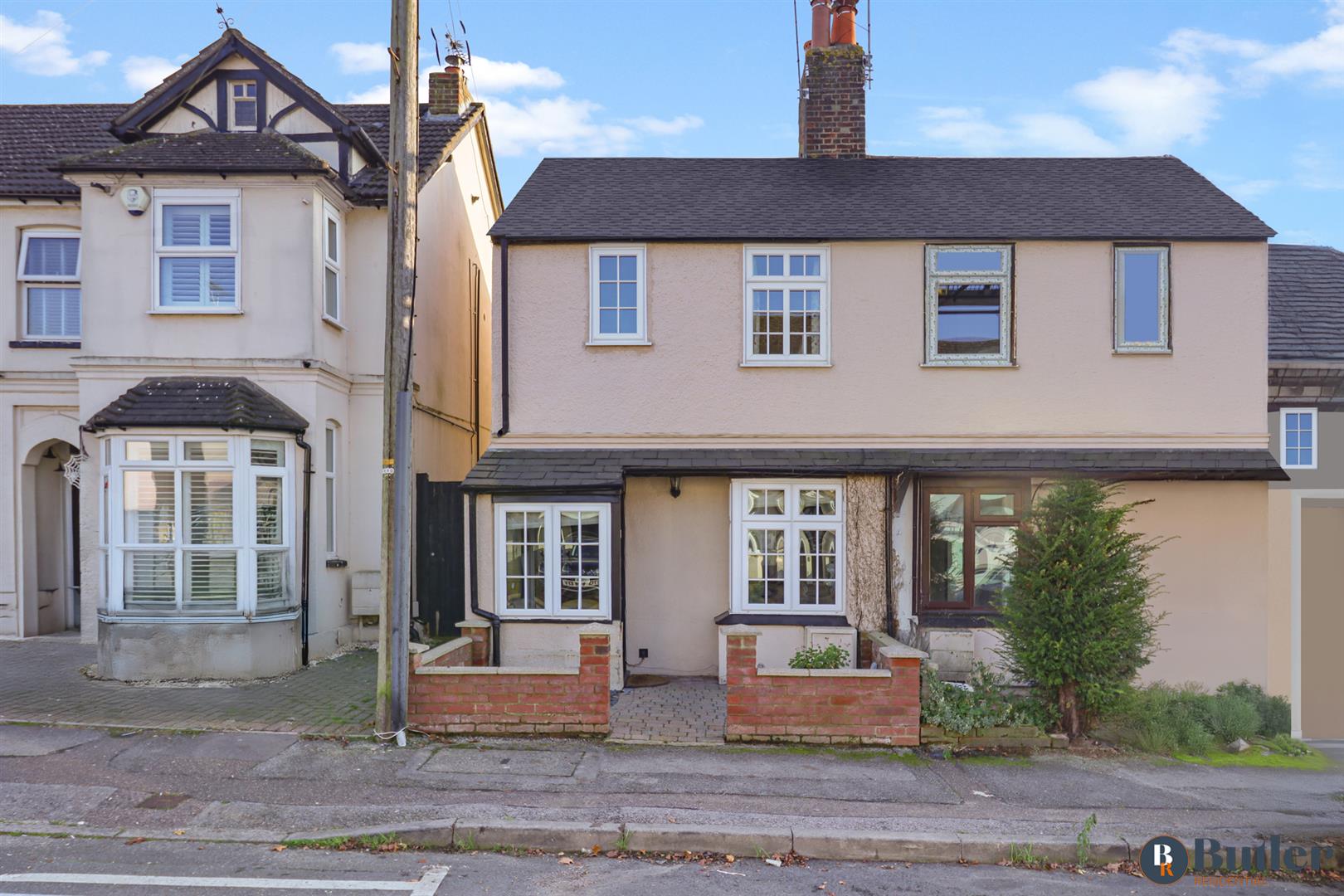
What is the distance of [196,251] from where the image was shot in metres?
11.1

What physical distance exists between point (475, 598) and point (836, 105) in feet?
29.5

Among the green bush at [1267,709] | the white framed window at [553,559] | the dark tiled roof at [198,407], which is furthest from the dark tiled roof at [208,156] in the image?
the green bush at [1267,709]

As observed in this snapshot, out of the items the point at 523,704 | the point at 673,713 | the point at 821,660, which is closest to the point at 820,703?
the point at 821,660

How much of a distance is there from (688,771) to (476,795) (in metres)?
1.77

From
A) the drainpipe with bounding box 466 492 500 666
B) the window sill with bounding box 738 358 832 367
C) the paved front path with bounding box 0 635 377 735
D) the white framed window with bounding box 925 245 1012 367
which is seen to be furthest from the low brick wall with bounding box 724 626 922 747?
the white framed window with bounding box 925 245 1012 367

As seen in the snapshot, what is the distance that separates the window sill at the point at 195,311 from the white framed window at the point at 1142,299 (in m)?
11.4

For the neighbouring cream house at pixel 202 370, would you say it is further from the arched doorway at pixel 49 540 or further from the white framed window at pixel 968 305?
the white framed window at pixel 968 305

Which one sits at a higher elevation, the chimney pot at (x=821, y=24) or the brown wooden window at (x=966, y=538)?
the chimney pot at (x=821, y=24)

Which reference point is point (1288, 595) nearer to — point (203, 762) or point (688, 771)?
point (688, 771)

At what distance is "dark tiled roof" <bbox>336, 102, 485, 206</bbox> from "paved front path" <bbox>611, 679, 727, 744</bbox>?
7974 mm

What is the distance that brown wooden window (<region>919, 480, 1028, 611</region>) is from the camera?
35.5 feet

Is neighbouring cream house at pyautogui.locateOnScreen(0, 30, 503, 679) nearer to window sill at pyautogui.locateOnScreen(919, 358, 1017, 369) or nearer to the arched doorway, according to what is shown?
the arched doorway

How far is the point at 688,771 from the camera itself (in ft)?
24.0

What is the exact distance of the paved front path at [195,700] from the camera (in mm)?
8516
